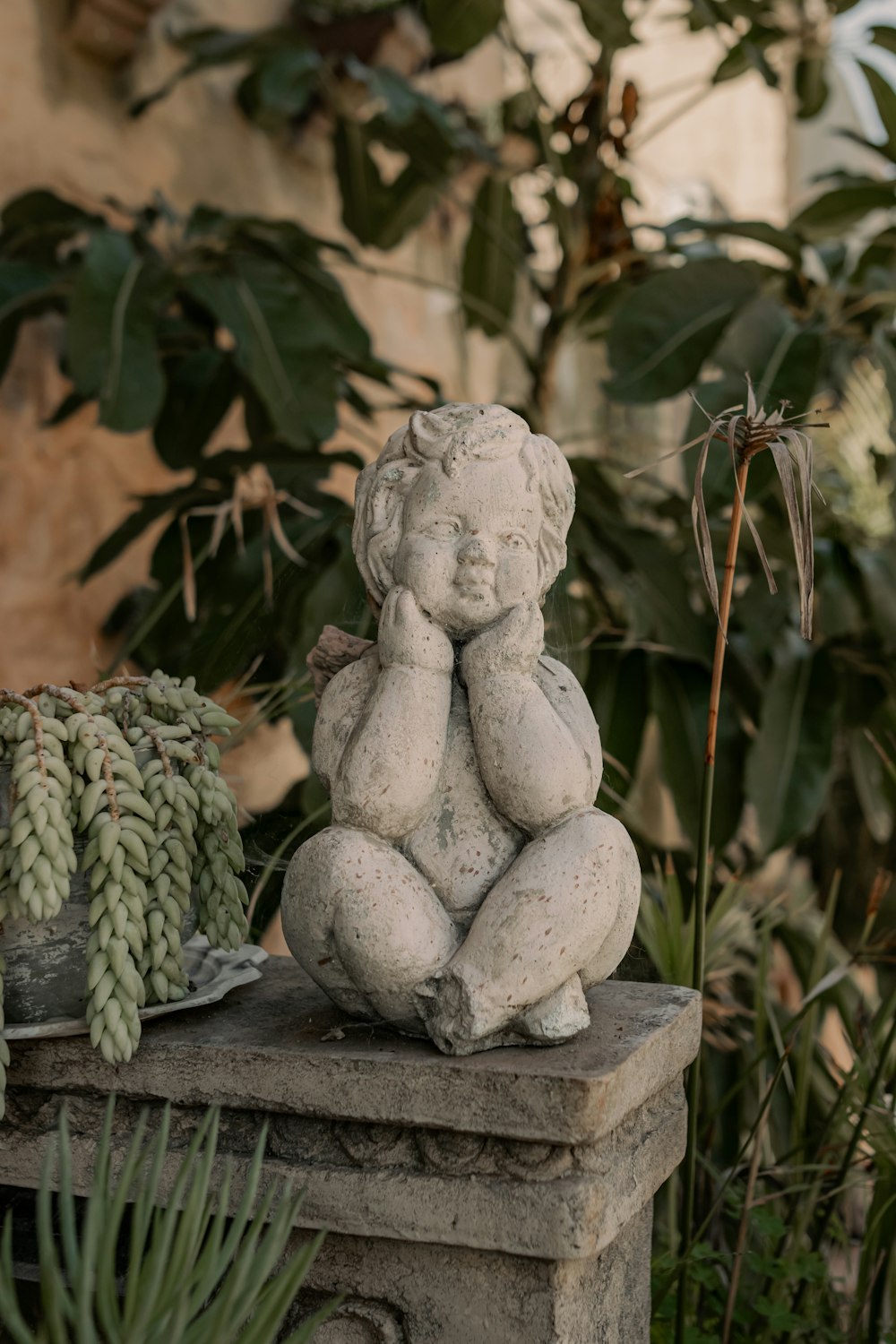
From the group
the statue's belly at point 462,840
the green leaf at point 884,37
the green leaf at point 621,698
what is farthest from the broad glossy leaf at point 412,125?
the statue's belly at point 462,840

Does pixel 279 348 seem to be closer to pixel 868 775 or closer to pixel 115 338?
pixel 115 338

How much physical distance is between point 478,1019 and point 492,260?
2.19 meters

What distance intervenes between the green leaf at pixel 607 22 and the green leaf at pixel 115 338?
0.87m

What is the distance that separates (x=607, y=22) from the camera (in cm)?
218

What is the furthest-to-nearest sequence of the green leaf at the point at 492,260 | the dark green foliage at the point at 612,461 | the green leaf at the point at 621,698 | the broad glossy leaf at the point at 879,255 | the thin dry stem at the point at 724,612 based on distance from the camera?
the green leaf at the point at 492,260 < the broad glossy leaf at the point at 879,255 < the green leaf at the point at 621,698 < the dark green foliage at the point at 612,461 < the thin dry stem at the point at 724,612

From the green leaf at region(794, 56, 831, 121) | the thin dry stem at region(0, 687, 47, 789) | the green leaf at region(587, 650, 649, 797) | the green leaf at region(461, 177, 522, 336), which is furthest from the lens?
the green leaf at region(461, 177, 522, 336)

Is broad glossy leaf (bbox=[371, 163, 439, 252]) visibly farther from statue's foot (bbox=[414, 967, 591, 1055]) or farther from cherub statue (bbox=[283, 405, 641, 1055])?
statue's foot (bbox=[414, 967, 591, 1055])

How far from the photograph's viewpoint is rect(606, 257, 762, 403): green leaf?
209 centimetres

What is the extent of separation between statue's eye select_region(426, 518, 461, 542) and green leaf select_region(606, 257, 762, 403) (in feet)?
3.31

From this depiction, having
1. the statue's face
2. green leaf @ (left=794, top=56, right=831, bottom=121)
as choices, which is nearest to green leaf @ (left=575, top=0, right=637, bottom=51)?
green leaf @ (left=794, top=56, right=831, bottom=121)

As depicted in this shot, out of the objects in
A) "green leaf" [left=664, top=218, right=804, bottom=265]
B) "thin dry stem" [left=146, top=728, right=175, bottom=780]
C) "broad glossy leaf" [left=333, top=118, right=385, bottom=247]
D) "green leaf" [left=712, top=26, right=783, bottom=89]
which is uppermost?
"green leaf" [left=712, top=26, right=783, bottom=89]

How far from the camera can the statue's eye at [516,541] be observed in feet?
3.77

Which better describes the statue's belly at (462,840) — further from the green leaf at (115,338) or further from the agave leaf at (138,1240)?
the green leaf at (115,338)

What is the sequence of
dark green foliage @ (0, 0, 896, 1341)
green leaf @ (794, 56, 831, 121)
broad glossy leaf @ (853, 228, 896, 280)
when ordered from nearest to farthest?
1. dark green foliage @ (0, 0, 896, 1341)
2. broad glossy leaf @ (853, 228, 896, 280)
3. green leaf @ (794, 56, 831, 121)
